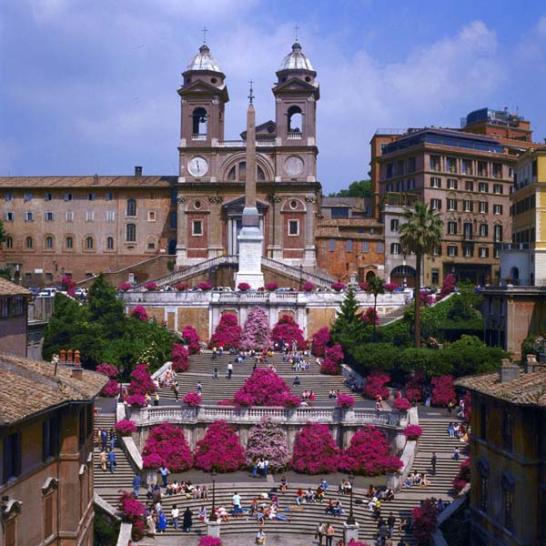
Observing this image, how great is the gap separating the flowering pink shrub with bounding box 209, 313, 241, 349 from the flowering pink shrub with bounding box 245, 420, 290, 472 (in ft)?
74.5

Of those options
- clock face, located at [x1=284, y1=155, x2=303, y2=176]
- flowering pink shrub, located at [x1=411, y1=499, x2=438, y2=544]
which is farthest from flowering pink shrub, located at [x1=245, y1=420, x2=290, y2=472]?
clock face, located at [x1=284, y1=155, x2=303, y2=176]

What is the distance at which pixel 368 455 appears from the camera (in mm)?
45719

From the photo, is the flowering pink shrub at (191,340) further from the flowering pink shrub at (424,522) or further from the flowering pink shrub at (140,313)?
the flowering pink shrub at (424,522)

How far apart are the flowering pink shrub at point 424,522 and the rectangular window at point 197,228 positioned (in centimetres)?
5776

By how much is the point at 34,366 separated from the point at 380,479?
61.8 ft

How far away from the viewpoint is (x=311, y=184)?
9206 centimetres

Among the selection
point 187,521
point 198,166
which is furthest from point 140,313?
point 187,521

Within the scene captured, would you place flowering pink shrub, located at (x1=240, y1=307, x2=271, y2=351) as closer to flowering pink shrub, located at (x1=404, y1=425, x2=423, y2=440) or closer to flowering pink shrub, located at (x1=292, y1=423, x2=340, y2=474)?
flowering pink shrub, located at (x1=292, y1=423, x2=340, y2=474)

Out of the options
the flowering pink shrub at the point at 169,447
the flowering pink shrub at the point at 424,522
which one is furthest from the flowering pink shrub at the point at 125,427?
the flowering pink shrub at the point at 424,522

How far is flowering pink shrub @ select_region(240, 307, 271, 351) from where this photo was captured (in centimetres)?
7112

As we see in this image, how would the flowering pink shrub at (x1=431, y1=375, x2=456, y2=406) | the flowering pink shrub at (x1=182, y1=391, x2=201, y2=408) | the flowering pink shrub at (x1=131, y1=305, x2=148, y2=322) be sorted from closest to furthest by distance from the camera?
1. the flowering pink shrub at (x1=182, y1=391, x2=201, y2=408)
2. the flowering pink shrub at (x1=431, y1=375, x2=456, y2=406)
3. the flowering pink shrub at (x1=131, y1=305, x2=148, y2=322)

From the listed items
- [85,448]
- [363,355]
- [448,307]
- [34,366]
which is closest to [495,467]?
[85,448]

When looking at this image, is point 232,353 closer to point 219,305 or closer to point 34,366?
point 219,305

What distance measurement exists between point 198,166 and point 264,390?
46020 mm
